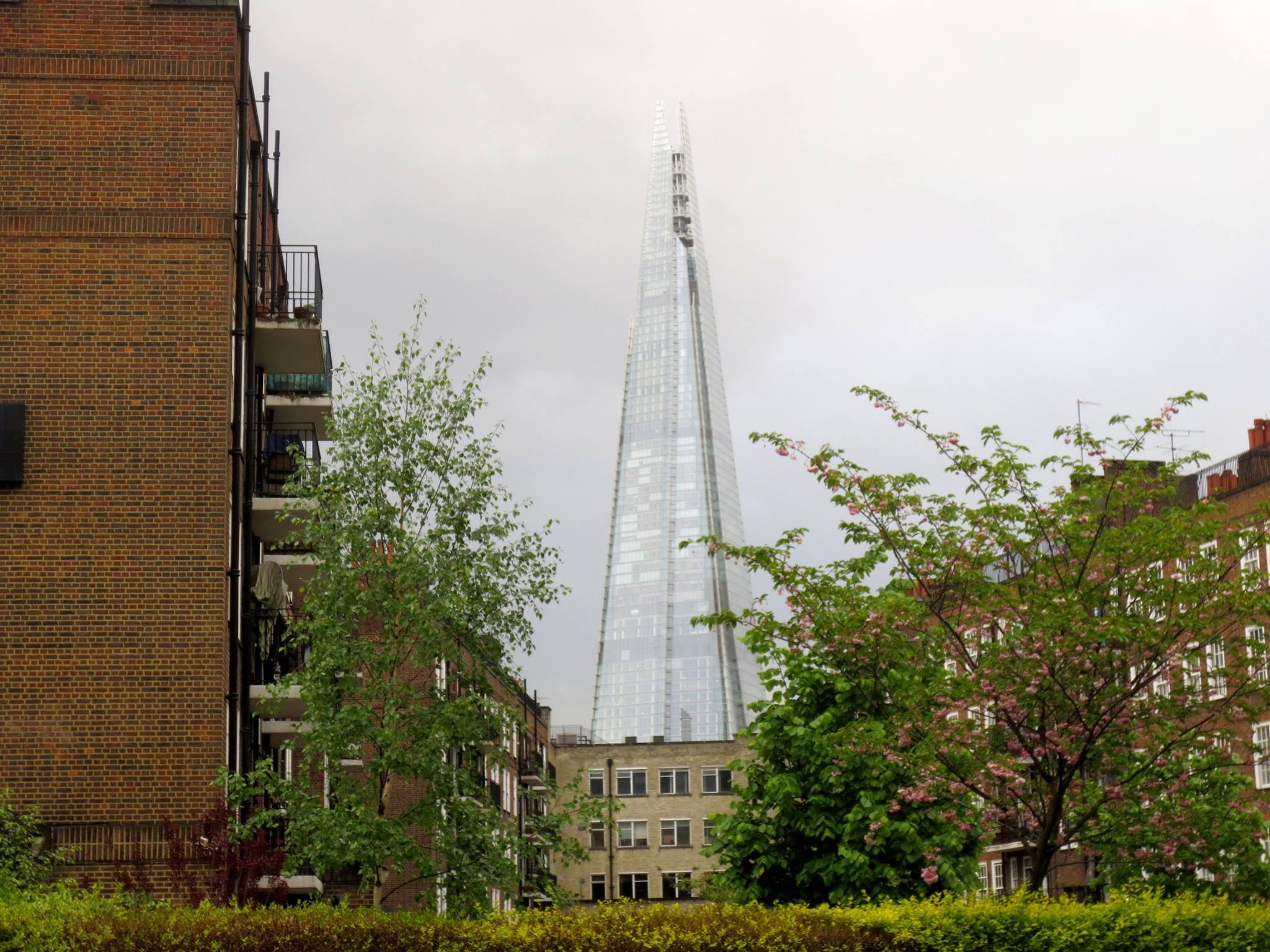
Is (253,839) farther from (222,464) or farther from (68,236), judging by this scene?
(68,236)

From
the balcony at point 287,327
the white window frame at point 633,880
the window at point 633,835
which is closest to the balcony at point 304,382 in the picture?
the balcony at point 287,327

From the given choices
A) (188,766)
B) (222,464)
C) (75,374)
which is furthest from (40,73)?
(188,766)

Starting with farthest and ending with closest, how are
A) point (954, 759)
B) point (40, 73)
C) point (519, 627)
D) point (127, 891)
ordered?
point (40, 73)
point (519, 627)
point (127, 891)
point (954, 759)

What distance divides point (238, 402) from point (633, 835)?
85.5m

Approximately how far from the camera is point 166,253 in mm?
30344

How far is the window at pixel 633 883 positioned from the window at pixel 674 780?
5662mm

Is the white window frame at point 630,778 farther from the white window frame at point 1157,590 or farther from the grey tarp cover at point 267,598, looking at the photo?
the white window frame at point 1157,590

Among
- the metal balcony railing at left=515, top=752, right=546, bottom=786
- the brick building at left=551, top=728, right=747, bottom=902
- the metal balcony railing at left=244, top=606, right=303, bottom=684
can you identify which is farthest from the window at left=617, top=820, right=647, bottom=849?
the metal balcony railing at left=244, top=606, right=303, bottom=684

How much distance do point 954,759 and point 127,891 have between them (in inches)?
511

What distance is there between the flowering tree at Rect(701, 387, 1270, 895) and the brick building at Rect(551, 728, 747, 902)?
89982mm

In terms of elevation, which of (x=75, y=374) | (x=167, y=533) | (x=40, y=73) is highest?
(x=40, y=73)

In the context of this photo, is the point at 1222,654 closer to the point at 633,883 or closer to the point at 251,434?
the point at 251,434

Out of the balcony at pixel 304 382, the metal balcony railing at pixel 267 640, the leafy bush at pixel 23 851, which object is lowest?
the leafy bush at pixel 23 851

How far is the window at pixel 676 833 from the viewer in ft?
373
